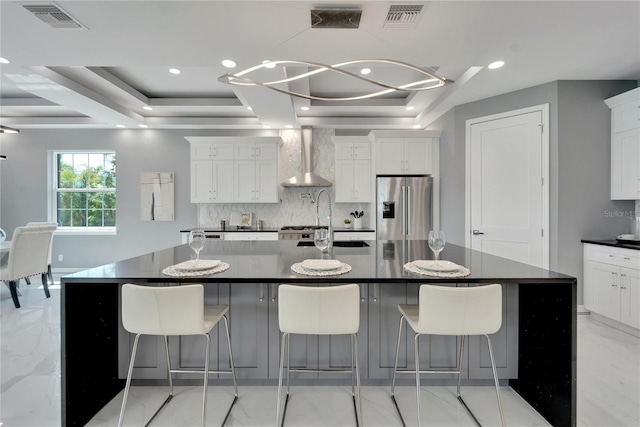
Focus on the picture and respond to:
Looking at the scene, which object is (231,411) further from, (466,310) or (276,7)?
(276,7)

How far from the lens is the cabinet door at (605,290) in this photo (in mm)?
3010

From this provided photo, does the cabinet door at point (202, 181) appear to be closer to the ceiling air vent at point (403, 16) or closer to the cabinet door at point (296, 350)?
the cabinet door at point (296, 350)

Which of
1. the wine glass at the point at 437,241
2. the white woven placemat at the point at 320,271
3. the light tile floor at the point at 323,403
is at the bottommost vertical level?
the light tile floor at the point at 323,403

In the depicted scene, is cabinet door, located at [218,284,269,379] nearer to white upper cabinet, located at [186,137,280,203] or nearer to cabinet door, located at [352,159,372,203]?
white upper cabinet, located at [186,137,280,203]

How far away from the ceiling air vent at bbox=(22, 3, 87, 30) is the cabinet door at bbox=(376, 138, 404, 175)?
3.77 meters

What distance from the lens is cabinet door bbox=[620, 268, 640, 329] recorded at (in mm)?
2814

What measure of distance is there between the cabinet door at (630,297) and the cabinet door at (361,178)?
10.6ft

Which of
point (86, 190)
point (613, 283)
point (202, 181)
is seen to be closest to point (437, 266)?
point (613, 283)

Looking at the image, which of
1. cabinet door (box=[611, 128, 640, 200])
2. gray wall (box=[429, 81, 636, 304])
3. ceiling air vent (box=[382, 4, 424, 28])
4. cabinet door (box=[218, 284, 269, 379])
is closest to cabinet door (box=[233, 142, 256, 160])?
ceiling air vent (box=[382, 4, 424, 28])

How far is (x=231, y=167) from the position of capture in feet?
16.7

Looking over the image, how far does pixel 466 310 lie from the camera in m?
1.48

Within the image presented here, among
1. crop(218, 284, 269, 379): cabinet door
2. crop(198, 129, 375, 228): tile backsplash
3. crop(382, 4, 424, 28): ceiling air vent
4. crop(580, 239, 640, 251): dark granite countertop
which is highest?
crop(382, 4, 424, 28): ceiling air vent

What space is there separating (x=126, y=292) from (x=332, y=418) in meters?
1.37

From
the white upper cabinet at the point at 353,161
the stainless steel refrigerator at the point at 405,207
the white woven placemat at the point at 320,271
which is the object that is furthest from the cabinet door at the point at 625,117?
the white woven placemat at the point at 320,271
